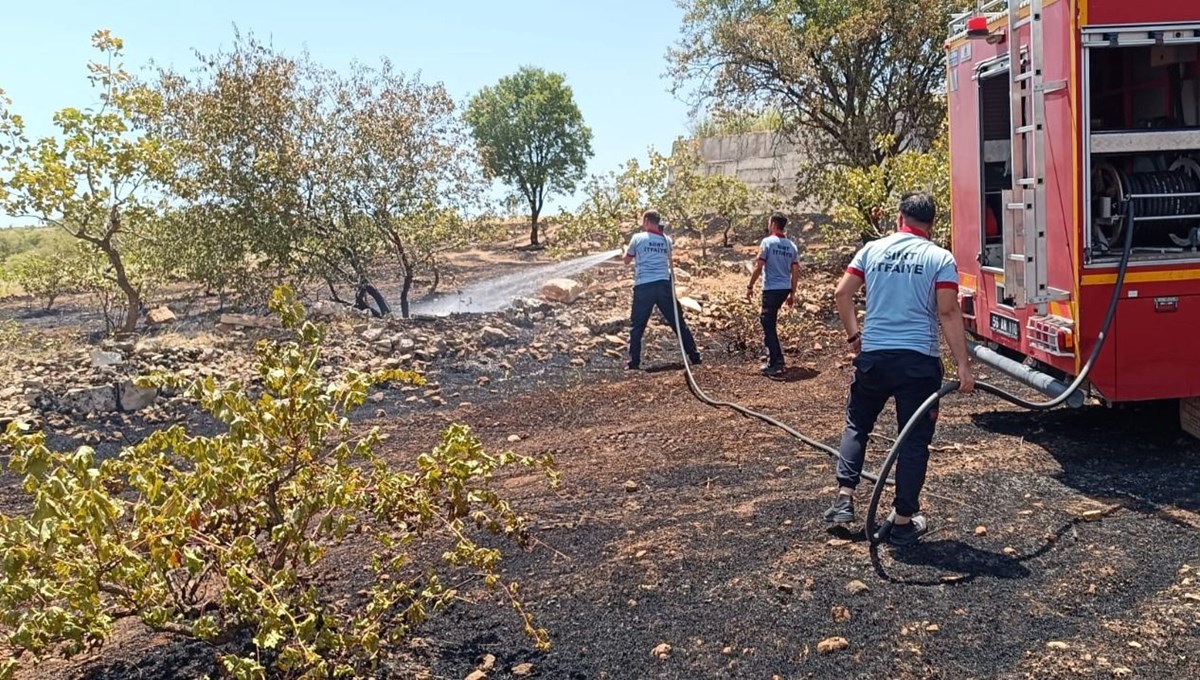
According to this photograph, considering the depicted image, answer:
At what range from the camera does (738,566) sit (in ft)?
14.7

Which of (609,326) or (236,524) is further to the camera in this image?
(609,326)

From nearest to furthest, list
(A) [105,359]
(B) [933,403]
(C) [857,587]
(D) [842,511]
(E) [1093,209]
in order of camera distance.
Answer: (C) [857,587] < (B) [933,403] < (D) [842,511] < (E) [1093,209] < (A) [105,359]

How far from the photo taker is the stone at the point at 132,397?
348 inches

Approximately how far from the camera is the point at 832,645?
3.69 meters

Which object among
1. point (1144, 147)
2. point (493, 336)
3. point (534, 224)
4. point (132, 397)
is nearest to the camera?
point (1144, 147)

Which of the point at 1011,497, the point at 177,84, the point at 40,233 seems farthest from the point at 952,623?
the point at 40,233

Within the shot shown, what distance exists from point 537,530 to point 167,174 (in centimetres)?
763

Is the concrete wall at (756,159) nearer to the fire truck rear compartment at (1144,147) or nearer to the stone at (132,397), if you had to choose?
the fire truck rear compartment at (1144,147)

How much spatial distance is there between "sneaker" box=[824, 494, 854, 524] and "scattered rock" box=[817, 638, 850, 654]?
1.21 meters

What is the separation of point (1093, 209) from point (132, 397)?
7.88 metres

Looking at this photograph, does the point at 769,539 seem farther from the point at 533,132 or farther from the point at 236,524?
the point at 533,132

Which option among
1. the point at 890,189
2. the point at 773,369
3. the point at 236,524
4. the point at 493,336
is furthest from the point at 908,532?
the point at 890,189

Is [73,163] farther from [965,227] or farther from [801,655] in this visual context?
[801,655]

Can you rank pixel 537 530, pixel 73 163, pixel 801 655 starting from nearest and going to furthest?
pixel 801 655 → pixel 537 530 → pixel 73 163
